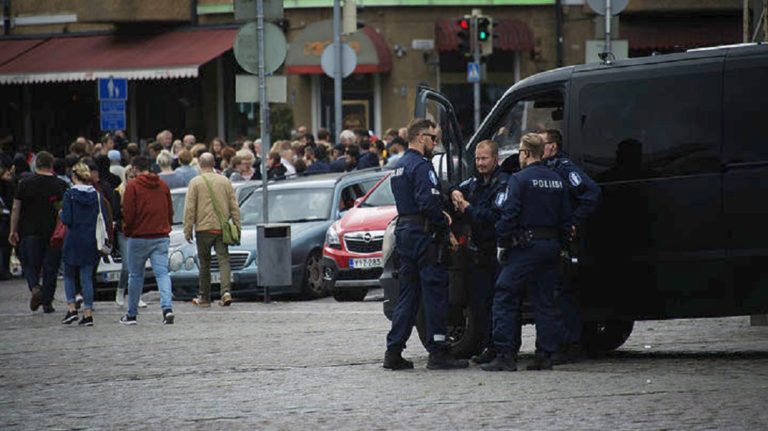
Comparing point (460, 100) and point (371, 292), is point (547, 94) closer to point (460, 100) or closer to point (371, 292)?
point (371, 292)

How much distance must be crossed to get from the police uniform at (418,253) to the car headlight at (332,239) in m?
9.40

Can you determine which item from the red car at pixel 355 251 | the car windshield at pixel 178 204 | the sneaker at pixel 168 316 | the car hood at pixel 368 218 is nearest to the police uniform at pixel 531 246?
the sneaker at pixel 168 316

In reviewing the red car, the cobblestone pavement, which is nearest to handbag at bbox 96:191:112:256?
the cobblestone pavement

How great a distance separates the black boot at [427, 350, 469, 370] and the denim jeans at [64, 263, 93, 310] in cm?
686

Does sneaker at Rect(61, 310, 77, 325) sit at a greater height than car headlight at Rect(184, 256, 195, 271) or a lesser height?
lesser

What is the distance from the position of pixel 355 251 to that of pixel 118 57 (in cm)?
2338

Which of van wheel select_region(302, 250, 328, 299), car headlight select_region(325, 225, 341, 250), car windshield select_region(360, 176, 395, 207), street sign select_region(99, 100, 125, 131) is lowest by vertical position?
van wheel select_region(302, 250, 328, 299)

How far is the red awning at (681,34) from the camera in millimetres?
43094

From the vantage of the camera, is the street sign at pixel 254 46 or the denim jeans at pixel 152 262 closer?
the denim jeans at pixel 152 262

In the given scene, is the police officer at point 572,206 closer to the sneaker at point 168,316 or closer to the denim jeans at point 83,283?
the sneaker at point 168,316

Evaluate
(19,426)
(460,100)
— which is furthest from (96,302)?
(460,100)

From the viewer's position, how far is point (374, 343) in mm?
16531

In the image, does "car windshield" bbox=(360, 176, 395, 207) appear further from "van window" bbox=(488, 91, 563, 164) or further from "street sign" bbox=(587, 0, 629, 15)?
"van window" bbox=(488, 91, 563, 164)

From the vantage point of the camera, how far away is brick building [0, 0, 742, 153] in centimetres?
4294
